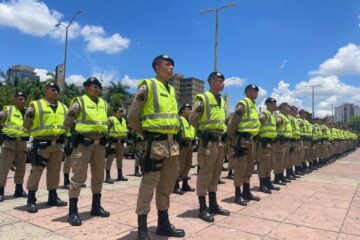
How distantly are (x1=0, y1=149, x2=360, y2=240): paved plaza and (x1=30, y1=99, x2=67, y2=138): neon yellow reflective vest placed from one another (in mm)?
1285

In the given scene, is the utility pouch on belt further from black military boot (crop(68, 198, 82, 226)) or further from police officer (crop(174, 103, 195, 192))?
police officer (crop(174, 103, 195, 192))

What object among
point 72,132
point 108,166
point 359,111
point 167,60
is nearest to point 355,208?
point 167,60

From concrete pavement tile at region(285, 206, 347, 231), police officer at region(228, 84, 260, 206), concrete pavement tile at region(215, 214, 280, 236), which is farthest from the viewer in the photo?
police officer at region(228, 84, 260, 206)

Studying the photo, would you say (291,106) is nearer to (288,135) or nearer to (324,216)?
(288,135)

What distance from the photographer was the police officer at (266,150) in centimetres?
779

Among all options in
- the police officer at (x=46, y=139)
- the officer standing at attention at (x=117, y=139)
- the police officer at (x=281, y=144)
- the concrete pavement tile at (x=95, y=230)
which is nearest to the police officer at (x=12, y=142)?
the police officer at (x=46, y=139)

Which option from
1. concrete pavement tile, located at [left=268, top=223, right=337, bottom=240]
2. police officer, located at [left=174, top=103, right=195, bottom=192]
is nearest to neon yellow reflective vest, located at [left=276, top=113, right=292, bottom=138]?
police officer, located at [left=174, top=103, right=195, bottom=192]

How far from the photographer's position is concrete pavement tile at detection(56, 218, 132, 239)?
427 cm

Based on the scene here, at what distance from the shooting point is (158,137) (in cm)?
418

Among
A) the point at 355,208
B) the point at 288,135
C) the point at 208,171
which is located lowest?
the point at 355,208

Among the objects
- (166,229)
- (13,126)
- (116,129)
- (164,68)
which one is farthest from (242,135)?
(13,126)

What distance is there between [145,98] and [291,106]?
7696 millimetres

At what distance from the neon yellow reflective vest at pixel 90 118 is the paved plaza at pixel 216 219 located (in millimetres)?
1343

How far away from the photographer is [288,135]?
9.02m
